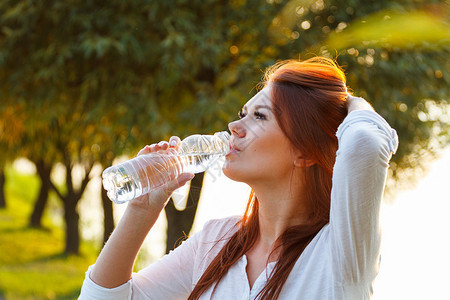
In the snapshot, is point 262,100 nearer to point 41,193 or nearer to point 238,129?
point 238,129

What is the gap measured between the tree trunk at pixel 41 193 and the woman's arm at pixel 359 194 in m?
15.4

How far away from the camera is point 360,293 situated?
1794mm

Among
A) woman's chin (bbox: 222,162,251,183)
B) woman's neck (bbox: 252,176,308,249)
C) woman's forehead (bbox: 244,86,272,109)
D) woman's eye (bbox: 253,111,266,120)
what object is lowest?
woman's neck (bbox: 252,176,308,249)

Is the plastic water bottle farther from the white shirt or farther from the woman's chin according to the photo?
the white shirt

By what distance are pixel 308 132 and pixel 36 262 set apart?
567 inches

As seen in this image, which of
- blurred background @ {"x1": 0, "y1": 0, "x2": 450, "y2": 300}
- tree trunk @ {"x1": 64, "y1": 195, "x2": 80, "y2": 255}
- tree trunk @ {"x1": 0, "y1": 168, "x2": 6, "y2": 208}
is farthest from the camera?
tree trunk @ {"x1": 0, "y1": 168, "x2": 6, "y2": 208}

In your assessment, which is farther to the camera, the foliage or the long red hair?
the foliage

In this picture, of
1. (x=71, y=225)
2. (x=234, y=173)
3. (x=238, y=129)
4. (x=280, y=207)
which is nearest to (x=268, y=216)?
(x=280, y=207)

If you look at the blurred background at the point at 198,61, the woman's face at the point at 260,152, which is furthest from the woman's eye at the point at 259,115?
the blurred background at the point at 198,61

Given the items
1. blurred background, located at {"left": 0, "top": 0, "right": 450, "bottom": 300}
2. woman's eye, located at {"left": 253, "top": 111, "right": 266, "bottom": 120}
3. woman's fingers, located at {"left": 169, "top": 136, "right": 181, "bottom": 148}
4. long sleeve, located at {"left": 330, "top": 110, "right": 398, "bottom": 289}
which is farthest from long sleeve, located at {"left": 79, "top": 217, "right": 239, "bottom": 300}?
blurred background, located at {"left": 0, "top": 0, "right": 450, "bottom": 300}

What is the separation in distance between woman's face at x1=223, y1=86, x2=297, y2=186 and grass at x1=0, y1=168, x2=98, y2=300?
1035 cm

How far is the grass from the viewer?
11992 millimetres

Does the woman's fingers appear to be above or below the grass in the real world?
above

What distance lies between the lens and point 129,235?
7.05 feet
